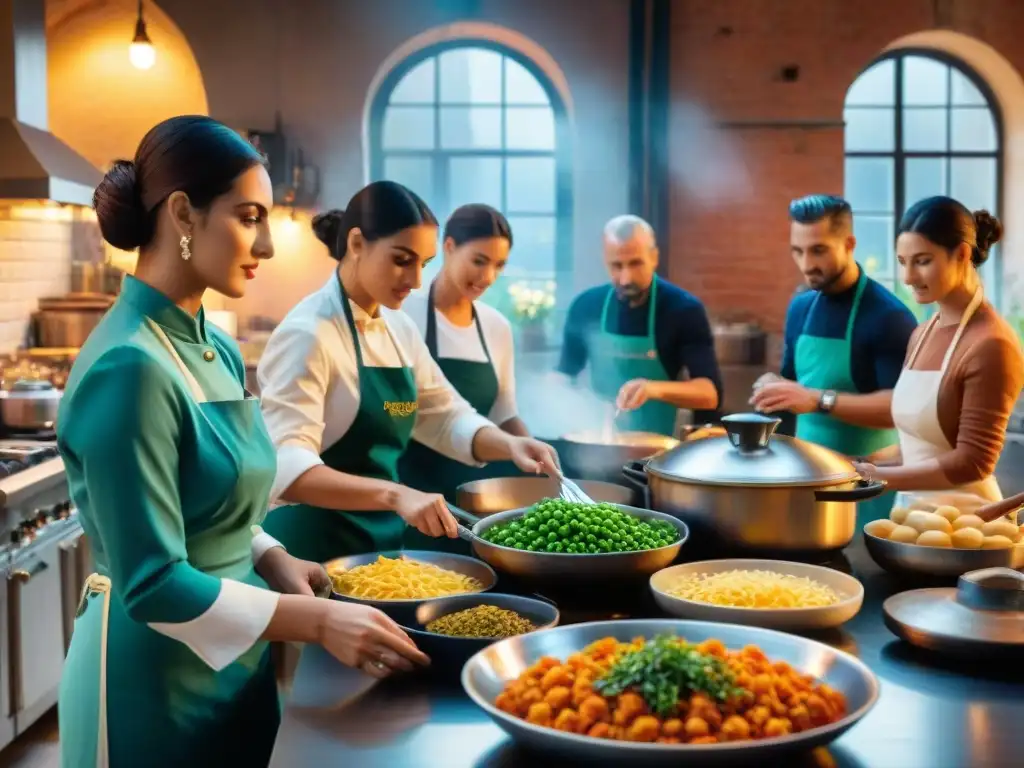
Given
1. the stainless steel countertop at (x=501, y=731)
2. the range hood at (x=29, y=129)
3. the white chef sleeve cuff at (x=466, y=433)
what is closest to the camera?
the stainless steel countertop at (x=501, y=731)

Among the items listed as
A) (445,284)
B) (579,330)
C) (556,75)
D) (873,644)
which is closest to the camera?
(873,644)

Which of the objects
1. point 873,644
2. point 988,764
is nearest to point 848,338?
point 873,644

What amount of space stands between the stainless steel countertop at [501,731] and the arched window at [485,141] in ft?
20.0

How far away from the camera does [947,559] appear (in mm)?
1888

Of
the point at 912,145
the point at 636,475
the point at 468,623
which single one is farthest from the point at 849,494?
the point at 912,145

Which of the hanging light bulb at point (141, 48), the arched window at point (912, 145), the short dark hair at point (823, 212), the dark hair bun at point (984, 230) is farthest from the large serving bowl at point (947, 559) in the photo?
the arched window at point (912, 145)

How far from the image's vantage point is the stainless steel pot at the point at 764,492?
1973 millimetres

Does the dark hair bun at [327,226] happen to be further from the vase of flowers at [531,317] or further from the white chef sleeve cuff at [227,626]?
the vase of flowers at [531,317]

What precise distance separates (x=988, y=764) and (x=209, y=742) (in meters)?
1.12

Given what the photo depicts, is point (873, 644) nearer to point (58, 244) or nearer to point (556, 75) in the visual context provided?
point (58, 244)

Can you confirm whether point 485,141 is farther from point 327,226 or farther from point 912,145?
point 327,226

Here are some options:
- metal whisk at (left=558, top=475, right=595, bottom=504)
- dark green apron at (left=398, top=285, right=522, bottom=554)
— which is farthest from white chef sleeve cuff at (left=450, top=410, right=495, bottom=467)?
metal whisk at (left=558, top=475, right=595, bottom=504)

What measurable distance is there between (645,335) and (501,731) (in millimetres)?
3281

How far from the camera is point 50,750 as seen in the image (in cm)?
392
